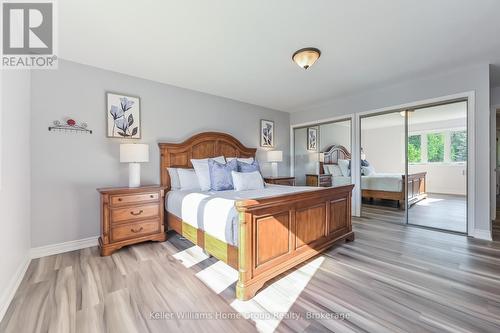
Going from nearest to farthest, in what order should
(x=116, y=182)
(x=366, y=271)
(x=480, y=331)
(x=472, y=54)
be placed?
1. (x=480, y=331)
2. (x=366, y=271)
3. (x=472, y=54)
4. (x=116, y=182)

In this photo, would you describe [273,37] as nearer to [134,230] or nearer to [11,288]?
[134,230]

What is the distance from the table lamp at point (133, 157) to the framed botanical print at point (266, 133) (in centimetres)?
273

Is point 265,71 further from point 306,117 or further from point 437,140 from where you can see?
point 437,140

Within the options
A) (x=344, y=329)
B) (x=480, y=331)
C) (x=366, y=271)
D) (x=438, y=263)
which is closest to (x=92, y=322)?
(x=344, y=329)

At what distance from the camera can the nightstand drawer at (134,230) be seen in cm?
264

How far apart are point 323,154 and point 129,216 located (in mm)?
4153

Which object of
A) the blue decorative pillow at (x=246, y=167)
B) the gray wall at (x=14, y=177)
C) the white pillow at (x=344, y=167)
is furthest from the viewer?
the white pillow at (x=344, y=167)

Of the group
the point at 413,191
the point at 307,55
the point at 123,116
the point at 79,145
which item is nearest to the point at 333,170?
the point at 413,191

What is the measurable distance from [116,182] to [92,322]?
199 centimetres

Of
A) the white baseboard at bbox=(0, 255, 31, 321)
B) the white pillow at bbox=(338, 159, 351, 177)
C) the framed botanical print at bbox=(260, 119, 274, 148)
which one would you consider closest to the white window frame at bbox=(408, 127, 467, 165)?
the white pillow at bbox=(338, 159, 351, 177)

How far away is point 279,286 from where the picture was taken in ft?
6.22

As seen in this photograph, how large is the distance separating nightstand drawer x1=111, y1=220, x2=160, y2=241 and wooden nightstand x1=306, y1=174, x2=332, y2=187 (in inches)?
146

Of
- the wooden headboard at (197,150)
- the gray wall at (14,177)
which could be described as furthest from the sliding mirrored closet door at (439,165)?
the gray wall at (14,177)

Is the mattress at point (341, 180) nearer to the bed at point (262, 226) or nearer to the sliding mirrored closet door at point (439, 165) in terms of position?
the sliding mirrored closet door at point (439, 165)
